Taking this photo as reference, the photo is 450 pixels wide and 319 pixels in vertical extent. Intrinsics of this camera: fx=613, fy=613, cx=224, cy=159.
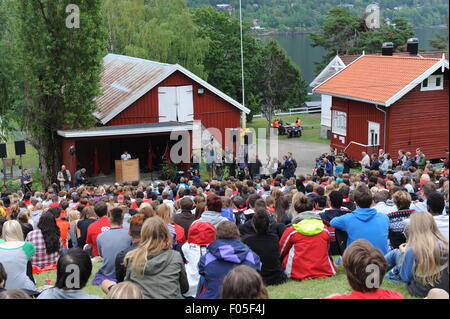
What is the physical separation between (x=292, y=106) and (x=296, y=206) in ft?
146

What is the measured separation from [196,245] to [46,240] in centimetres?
280

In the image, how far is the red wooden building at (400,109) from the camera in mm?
26344

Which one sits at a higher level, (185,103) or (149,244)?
(185,103)

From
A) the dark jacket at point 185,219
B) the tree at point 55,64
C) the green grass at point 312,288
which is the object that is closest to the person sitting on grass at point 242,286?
the green grass at point 312,288

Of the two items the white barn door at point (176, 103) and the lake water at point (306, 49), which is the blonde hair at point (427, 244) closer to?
the white barn door at point (176, 103)

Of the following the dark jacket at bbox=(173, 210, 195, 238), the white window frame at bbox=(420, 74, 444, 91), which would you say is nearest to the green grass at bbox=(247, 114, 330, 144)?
the white window frame at bbox=(420, 74, 444, 91)

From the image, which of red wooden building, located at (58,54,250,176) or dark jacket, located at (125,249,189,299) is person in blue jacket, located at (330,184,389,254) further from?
red wooden building, located at (58,54,250,176)

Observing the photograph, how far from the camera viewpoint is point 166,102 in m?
26.9

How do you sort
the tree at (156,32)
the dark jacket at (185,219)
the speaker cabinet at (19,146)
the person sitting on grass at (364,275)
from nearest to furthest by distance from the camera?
the person sitting on grass at (364,275), the dark jacket at (185,219), the speaker cabinet at (19,146), the tree at (156,32)

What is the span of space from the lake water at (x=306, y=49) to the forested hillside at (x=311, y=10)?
147 inches

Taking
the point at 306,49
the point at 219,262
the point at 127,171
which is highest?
the point at 306,49

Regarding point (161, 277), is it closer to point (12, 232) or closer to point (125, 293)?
point (125, 293)

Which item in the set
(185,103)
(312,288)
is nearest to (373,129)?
(185,103)
